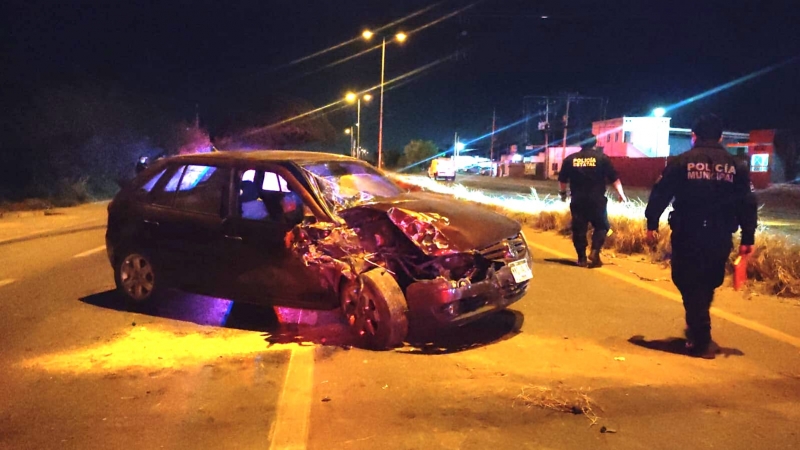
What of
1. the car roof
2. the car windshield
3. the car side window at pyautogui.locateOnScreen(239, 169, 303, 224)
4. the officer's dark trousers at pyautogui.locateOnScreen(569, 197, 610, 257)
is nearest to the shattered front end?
the car windshield

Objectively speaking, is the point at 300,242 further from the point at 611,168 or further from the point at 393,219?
the point at 611,168

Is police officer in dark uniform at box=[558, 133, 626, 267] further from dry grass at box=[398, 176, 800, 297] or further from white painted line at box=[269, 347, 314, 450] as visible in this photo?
white painted line at box=[269, 347, 314, 450]

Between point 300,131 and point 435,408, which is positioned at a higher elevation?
point 300,131

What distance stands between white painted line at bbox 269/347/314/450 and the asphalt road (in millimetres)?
15

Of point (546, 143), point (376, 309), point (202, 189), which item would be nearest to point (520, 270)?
point (376, 309)

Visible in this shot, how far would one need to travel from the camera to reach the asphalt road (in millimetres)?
3918

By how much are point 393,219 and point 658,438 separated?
2584 mm

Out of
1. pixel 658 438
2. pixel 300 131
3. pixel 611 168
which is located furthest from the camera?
pixel 300 131

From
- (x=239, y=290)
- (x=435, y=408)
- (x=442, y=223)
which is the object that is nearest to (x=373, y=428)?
(x=435, y=408)

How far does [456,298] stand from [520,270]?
2.64 feet

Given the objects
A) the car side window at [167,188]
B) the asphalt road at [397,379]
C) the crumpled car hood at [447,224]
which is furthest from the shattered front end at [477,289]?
the car side window at [167,188]

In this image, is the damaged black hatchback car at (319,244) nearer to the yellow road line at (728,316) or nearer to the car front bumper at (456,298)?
the car front bumper at (456,298)

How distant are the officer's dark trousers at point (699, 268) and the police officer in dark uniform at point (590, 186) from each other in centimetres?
346

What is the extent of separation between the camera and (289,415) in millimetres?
4203
